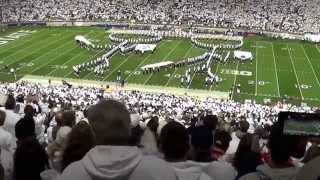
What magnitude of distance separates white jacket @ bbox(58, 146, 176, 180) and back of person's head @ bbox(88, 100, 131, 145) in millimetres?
59

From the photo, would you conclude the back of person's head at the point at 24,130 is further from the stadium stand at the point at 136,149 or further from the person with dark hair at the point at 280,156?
the person with dark hair at the point at 280,156

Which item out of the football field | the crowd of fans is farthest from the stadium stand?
the crowd of fans

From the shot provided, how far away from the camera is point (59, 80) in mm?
32938

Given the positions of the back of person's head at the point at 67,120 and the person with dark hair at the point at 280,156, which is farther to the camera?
the back of person's head at the point at 67,120

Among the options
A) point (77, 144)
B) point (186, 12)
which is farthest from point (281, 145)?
point (186, 12)

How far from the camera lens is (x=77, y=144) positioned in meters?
4.41

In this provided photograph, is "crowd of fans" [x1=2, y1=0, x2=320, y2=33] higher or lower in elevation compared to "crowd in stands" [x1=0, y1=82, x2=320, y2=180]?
lower

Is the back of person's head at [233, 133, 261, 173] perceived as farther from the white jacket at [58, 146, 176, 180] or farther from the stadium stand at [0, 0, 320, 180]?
the white jacket at [58, 146, 176, 180]

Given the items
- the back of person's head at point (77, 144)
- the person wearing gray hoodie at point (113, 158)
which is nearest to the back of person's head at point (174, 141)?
the back of person's head at point (77, 144)

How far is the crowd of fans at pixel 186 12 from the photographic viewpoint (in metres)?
52.8

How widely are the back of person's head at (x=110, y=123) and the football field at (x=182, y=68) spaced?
A: 26.6 m

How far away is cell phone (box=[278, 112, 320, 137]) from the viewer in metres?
A: 3.73

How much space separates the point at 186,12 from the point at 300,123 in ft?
174

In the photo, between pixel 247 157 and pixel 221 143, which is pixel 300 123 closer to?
pixel 247 157
